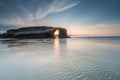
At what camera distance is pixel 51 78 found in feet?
14.8

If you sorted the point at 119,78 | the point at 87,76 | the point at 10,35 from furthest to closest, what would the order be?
1. the point at 10,35
2. the point at 87,76
3. the point at 119,78

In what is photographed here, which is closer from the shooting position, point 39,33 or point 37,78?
point 37,78

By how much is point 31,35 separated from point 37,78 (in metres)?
75.3

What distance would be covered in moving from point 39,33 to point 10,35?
27.6m

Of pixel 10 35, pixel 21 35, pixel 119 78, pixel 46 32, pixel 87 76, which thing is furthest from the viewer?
pixel 10 35

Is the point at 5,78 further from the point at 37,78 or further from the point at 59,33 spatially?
the point at 59,33

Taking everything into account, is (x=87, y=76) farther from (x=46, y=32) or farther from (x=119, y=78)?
(x=46, y=32)

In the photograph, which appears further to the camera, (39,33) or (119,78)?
(39,33)

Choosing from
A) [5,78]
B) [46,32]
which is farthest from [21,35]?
[5,78]

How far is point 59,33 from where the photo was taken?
8262 centimetres

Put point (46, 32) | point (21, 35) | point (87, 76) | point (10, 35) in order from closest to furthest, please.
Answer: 1. point (87, 76)
2. point (46, 32)
3. point (21, 35)
4. point (10, 35)

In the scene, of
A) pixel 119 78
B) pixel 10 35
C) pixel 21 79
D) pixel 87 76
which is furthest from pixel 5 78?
pixel 10 35

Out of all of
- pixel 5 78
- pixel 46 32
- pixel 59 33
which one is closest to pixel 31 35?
pixel 46 32

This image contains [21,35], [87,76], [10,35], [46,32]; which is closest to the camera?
[87,76]
